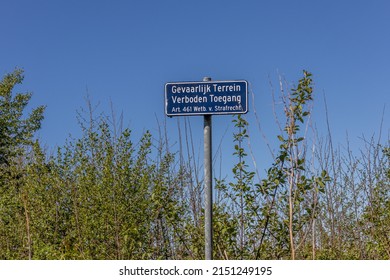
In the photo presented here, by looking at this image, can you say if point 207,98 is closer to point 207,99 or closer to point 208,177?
point 207,99

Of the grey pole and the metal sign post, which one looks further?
the grey pole

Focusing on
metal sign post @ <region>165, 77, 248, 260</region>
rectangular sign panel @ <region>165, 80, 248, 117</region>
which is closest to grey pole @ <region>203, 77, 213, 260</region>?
metal sign post @ <region>165, 77, 248, 260</region>

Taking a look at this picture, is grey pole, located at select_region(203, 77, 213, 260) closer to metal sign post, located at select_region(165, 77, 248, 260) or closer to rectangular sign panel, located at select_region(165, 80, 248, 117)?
metal sign post, located at select_region(165, 77, 248, 260)

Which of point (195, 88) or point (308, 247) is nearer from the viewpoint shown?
point (195, 88)

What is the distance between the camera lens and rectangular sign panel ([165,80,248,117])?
196 inches

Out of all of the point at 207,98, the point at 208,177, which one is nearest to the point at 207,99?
the point at 207,98

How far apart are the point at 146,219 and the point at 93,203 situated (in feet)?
3.16

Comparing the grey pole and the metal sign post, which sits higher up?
the metal sign post

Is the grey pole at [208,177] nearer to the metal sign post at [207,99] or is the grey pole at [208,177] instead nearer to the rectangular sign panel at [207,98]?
the metal sign post at [207,99]

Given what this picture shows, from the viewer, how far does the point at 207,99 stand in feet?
16.4

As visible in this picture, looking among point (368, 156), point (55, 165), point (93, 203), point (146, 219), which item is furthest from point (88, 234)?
point (368, 156)

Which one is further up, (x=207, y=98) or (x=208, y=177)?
(x=207, y=98)

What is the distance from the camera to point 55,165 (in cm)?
950
